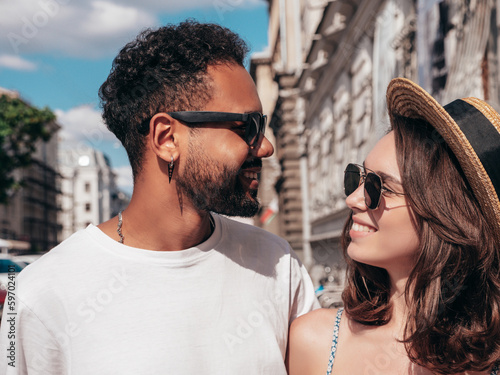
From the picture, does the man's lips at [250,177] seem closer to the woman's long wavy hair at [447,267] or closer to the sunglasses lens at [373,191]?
the sunglasses lens at [373,191]

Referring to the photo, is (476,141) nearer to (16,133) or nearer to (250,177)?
(250,177)

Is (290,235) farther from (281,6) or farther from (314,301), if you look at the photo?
(314,301)

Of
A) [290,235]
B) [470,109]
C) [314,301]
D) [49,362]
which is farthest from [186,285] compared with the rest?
[290,235]

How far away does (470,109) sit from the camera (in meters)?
2.11

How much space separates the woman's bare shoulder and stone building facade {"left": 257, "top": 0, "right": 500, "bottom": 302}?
2.47ft

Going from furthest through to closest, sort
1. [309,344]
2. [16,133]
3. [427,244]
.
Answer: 1. [16,133]
2. [309,344]
3. [427,244]

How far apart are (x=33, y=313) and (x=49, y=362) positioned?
7.0 inches

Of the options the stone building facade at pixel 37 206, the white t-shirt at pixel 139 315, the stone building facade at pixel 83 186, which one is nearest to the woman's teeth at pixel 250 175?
the white t-shirt at pixel 139 315

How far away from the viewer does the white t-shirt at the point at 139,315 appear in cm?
199

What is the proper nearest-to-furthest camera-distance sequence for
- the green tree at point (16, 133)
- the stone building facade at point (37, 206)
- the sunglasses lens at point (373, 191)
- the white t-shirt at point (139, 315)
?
the white t-shirt at point (139, 315) → the sunglasses lens at point (373, 191) → the green tree at point (16, 133) → the stone building facade at point (37, 206)

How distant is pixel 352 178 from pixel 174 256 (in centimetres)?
82

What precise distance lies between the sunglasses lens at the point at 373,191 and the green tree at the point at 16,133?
1121 inches

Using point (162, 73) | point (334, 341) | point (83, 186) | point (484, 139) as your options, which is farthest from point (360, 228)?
point (83, 186)

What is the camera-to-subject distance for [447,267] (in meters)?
2.17
